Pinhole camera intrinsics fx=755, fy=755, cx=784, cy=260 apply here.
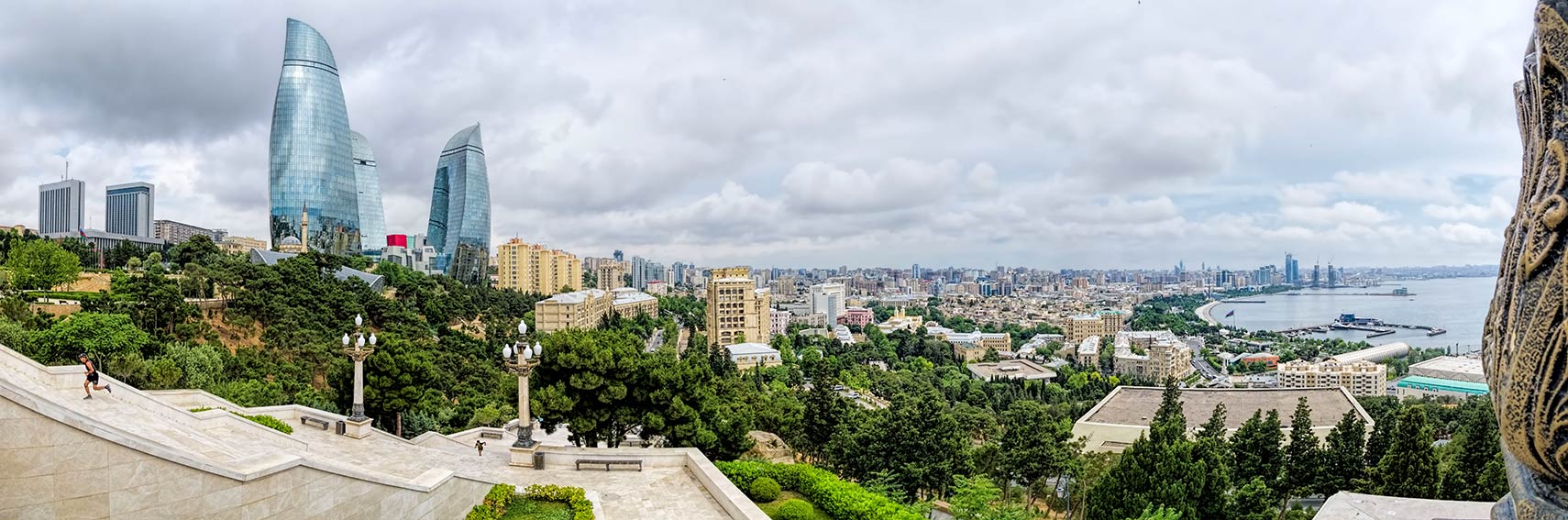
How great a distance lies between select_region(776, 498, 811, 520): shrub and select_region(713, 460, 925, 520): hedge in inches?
17.6

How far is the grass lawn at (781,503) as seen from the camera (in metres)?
10.0

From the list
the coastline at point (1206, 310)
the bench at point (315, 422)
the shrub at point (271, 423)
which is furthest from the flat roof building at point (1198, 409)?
the coastline at point (1206, 310)

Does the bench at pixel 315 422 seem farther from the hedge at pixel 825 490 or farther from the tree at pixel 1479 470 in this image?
the tree at pixel 1479 470

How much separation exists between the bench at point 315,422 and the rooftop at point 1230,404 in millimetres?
24021

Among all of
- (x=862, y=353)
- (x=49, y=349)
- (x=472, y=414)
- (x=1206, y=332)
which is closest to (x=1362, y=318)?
(x=1206, y=332)

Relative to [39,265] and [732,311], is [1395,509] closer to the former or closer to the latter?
[39,265]

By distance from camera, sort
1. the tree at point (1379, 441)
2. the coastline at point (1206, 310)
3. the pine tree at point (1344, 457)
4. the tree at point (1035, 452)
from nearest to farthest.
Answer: the pine tree at point (1344, 457)
the tree at point (1035, 452)
the tree at point (1379, 441)
the coastline at point (1206, 310)

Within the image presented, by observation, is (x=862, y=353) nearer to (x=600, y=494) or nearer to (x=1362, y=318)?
(x=600, y=494)

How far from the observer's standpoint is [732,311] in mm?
59625

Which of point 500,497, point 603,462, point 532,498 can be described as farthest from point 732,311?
point 500,497

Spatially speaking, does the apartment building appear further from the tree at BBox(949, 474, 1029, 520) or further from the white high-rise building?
the white high-rise building

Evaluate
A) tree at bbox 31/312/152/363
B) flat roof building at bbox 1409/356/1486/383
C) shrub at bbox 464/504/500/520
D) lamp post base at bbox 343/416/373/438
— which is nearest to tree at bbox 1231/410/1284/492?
shrub at bbox 464/504/500/520

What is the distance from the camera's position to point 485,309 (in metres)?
43.4

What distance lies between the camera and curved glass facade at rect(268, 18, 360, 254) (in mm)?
50719
